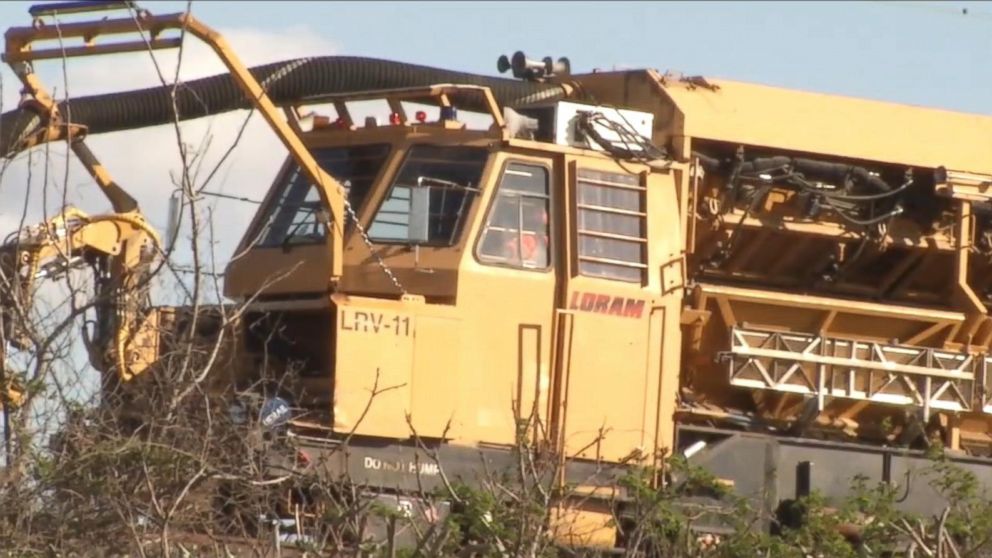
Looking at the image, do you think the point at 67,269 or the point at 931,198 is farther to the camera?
the point at 931,198

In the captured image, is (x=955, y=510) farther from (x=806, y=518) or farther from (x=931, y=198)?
(x=931, y=198)

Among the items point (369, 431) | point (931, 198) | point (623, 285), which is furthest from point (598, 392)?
point (931, 198)

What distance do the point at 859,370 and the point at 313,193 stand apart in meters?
3.91

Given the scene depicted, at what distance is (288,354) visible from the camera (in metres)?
13.7

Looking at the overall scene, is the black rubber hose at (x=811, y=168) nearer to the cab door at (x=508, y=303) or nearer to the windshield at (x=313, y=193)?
the cab door at (x=508, y=303)

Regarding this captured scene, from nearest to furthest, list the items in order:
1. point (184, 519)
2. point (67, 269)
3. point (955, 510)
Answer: point (184, 519)
point (67, 269)
point (955, 510)

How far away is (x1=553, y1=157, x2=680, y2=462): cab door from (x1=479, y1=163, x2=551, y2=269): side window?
0.15m

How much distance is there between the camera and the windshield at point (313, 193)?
13.8m

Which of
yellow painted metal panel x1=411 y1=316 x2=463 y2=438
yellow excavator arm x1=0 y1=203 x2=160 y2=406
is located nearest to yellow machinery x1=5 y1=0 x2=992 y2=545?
yellow painted metal panel x1=411 y1=316 x2=463 y2=438

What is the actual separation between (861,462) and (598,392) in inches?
85.8

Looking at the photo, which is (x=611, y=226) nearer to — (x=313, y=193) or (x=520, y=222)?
(x=520, y=222)

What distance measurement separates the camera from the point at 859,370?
14383 millimetres

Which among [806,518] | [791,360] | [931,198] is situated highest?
[931,198]

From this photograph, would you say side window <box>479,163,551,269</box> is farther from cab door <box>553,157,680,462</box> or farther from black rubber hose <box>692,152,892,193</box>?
black rubber hose <box>692,152,892,193</box>
